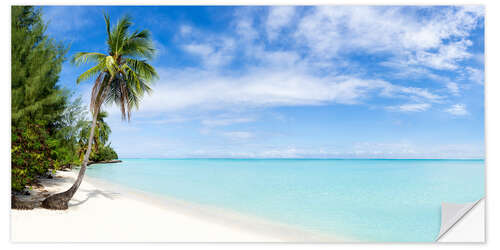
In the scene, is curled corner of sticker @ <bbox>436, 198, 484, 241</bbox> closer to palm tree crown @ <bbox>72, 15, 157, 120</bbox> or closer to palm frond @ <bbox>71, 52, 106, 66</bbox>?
palm tree crown @ <bbox>72, 15, 157, 120</bbox>

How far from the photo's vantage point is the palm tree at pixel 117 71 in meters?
3.81

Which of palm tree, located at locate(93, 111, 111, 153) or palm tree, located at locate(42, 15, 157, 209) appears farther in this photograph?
palm tree, located at locate(93, 111, 111, 153)

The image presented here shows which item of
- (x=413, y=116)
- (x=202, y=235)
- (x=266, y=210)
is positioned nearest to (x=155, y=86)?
(x=202, y=235)

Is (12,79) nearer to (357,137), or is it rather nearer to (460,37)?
(357,137)

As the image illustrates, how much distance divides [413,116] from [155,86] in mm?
4858

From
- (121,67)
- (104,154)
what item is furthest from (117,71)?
(104,154)

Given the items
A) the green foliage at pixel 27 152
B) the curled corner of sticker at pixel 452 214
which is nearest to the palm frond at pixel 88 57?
the green foliage at pixel 27 152

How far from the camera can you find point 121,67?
3.90 meters

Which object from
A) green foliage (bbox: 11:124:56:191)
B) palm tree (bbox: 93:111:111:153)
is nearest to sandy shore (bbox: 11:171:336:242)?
green foliage (bbox: 11:124:56:191)

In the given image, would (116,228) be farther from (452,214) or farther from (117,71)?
(452,214)

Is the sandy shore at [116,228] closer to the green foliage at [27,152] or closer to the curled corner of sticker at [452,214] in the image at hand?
the green foliage at [27,152]

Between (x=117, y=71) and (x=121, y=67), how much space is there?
0.29ft

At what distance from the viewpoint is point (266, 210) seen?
5.98 meters

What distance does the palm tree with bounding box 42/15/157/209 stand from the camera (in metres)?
3.81
